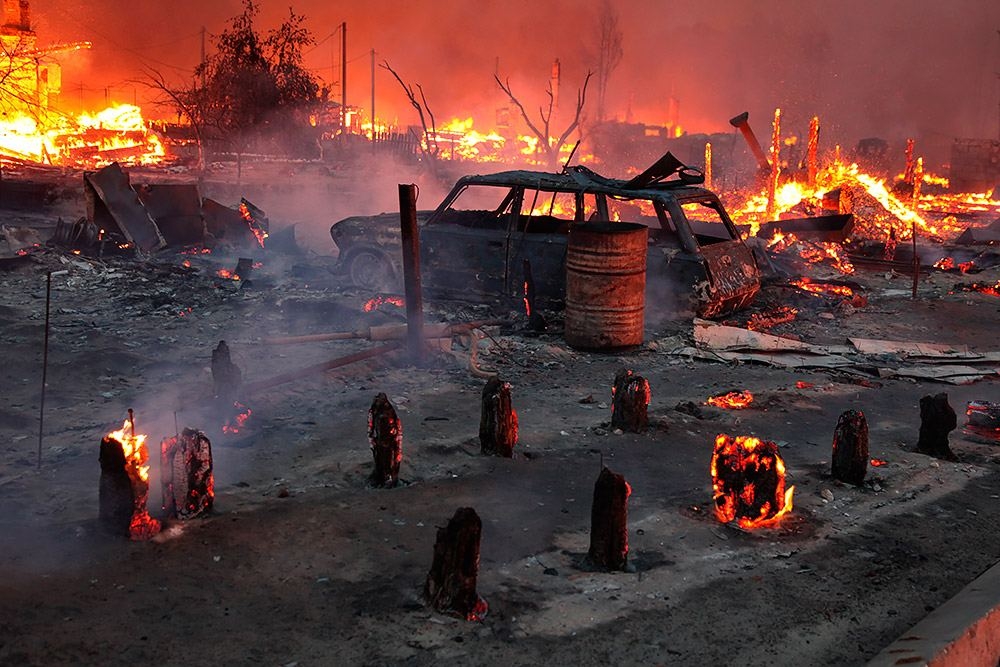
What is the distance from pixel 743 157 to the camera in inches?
1404

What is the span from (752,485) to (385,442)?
2.12 metres

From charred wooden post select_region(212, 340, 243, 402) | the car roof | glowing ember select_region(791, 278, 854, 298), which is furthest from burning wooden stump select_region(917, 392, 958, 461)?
glowing ember select_region(791, 278, 854, 298)

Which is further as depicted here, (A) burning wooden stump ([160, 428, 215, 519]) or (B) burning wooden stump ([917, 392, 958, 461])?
(B) burning wooden stump ([917, 392, 958, 461])

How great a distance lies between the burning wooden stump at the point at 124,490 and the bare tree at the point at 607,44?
162 ft

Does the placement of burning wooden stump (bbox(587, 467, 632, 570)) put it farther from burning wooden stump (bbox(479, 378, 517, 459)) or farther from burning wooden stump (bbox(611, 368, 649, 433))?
burning wooden stump (bbox(611, 368, 649, 433))

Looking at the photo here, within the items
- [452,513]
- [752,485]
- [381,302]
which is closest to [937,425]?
[752,485]

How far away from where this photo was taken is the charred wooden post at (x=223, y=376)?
669 cm

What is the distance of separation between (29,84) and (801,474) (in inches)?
1413

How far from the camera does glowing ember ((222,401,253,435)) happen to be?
6342 mm

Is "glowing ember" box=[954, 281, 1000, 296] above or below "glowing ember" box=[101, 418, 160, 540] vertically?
above

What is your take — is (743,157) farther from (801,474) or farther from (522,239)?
(801,474)

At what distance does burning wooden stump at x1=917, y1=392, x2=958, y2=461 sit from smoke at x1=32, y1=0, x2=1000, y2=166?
37.3 meters

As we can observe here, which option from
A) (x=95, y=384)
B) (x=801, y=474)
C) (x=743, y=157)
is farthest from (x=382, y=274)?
(x=743, y=157)

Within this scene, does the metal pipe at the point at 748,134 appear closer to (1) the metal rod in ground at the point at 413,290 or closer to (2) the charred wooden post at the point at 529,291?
(2) the charred wooden post at the point at 529,291
